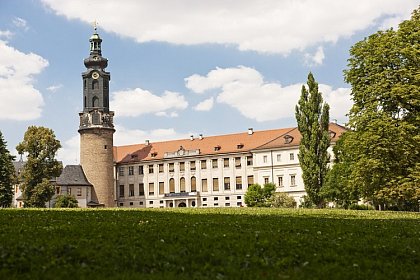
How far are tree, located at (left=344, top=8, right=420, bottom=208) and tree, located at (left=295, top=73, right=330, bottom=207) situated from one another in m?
25.7

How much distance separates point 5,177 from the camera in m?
72.9

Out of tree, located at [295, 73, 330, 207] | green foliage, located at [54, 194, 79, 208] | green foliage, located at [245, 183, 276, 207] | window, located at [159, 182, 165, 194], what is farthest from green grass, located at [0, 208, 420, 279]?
window, located at [159, 182, 165, 194]

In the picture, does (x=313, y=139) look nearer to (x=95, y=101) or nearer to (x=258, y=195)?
(x=258, y=195)

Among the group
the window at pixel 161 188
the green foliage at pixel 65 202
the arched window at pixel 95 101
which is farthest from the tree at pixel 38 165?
the window at pixel 161 188

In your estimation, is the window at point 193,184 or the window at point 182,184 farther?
the window at point 182,184

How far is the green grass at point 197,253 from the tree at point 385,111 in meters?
20.1

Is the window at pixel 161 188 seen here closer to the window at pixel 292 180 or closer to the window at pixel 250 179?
the window at pixel 250 179

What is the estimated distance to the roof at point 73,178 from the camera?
98438 millimetres

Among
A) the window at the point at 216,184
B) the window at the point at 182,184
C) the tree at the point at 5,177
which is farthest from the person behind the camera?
the window at the point at 182,184

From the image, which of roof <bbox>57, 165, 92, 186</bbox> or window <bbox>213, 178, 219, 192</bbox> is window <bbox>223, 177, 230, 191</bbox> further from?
roof <bbox>57, 165, 92, 186</bbox>

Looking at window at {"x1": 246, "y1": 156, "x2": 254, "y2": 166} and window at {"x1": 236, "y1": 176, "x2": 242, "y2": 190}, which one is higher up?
window at {"x1": 246, "y1": 156, "x2": 254, "y2": 166}

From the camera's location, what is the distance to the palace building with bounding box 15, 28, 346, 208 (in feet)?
313

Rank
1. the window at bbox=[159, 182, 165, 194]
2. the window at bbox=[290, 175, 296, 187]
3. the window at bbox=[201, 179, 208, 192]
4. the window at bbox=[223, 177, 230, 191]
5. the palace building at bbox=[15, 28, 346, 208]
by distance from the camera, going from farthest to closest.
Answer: the window at bbox=[159, 182, 165, 194] → the window at bbox=[201, 179, 208, 192] → the window at bbox=[223, 177, 230, 191] → the palace building at bbox=[15, 28, 346, 208] → the window at bbox=[290, 175, 296, 187]

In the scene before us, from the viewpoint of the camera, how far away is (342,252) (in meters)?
12.3
